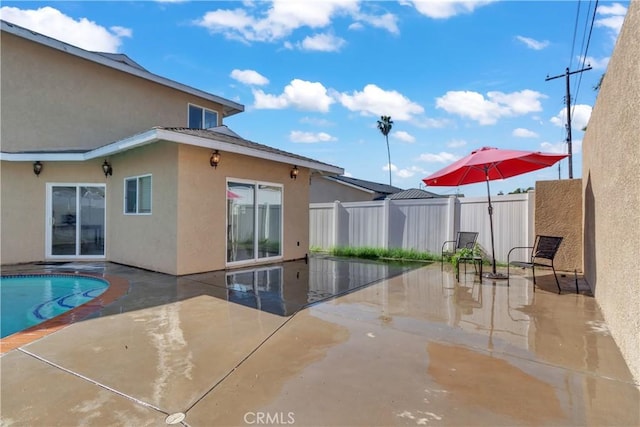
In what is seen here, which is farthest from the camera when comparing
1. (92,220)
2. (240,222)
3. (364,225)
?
(364,225)

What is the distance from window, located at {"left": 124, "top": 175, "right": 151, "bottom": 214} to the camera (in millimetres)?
9094

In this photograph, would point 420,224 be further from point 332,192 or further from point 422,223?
point 332,192

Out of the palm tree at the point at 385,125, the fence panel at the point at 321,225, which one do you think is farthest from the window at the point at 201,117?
the palm tree at the point at 385,125

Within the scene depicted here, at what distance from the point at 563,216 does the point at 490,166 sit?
8.21ft

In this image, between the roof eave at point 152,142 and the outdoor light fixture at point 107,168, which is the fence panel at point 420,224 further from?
the outdoor light fixture at point 107,168

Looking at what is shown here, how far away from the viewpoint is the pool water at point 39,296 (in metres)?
5.67

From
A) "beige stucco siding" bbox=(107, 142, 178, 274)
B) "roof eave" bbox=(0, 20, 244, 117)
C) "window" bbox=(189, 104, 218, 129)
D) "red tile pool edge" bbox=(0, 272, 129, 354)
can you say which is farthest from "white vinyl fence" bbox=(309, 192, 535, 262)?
"red tile pool edge" bbox=(0, 272, 129, 354)

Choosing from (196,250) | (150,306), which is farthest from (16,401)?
(196,250)

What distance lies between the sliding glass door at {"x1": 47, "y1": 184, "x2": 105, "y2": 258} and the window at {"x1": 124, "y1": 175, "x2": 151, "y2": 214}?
1.42m

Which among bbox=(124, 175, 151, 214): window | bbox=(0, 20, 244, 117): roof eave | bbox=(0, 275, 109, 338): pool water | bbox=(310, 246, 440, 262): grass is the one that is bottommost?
bbox=(0, 275, 109, 338): pool water

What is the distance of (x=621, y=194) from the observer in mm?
4051

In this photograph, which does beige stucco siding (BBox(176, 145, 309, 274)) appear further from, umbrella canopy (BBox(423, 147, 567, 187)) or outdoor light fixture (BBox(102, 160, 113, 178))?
umbrella canopy (BBox(423, 147, 567, 187))

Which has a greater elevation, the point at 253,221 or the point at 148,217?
the point at 148,217

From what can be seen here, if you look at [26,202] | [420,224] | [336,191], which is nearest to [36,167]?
[26,202]
